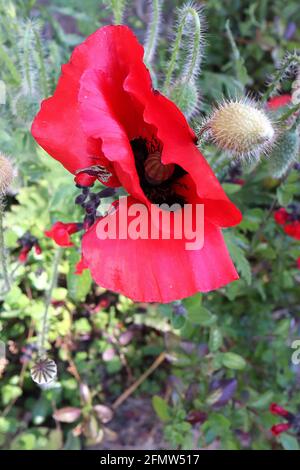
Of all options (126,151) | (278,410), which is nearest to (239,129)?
(126,151)

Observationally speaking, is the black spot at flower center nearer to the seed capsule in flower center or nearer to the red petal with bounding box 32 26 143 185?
the seed capsule in flower center

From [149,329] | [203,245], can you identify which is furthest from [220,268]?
[149,329]

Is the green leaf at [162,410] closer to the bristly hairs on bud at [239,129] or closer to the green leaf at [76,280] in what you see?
the green leaf at [76,280]

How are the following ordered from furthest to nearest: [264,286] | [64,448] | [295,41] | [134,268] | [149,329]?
[295,41], [149,329], [264,286], [64,448], [134,268]

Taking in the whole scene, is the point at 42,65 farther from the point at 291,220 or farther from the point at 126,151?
the point at 291,220

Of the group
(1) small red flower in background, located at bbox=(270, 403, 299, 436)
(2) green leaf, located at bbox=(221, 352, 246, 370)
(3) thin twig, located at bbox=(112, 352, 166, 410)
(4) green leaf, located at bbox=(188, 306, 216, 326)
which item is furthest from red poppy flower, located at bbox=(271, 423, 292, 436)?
(3) thin twig, located at bbox=(112, 352, 166, 410)

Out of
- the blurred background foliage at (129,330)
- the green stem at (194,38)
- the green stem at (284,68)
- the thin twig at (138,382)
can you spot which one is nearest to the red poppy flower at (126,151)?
the green stem at (194,38)

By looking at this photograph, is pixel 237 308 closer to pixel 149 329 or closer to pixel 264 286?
pixel 264 286

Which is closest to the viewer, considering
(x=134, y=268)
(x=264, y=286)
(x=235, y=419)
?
(x=134, y=268)
